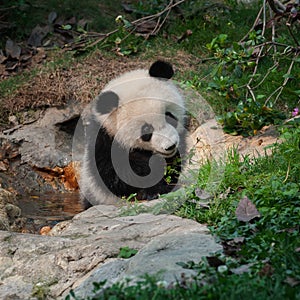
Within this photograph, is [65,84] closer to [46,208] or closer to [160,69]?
→ [46,208]

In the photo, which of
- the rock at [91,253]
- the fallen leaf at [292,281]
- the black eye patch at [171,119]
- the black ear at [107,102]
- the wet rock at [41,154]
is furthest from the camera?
the wet rock at [41,154]

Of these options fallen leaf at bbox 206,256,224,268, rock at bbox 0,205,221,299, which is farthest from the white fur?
fallen leaf at bbox 206,256,224,268

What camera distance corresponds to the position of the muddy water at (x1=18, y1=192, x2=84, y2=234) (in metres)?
5.99

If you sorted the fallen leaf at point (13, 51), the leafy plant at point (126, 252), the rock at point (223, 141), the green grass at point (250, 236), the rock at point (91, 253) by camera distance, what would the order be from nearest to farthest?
1. the green grass at point (250, 236)
2. the rock at point (91, 253)
3. the leafy plant at point (126, 252)
4. the rock at point (223, 141)
5. the fallen leaf at point (13, 51)

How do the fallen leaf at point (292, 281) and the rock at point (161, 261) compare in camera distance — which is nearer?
the fallen leaf at point (292, 281)

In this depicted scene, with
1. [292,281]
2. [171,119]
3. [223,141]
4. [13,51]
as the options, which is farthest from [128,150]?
[13,51]

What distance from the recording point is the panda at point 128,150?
5.85m

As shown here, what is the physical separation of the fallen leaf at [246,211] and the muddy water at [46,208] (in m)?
2.32

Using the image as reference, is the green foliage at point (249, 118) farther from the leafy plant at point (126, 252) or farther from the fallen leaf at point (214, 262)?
the fallen leaf at point (214, 262)

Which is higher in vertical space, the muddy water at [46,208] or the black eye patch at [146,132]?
the black eye patch at [146,132]

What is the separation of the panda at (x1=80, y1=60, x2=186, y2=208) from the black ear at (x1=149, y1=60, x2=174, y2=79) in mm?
454

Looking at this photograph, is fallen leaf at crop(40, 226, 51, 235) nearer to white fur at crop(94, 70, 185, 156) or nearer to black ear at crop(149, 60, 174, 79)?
white fur at crop(94, 70, 185, 156)

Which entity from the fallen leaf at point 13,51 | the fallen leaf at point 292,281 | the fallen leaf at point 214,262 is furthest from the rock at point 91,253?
the fallen leaf at point 13,51

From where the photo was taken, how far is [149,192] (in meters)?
5.93
